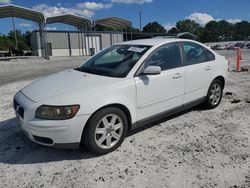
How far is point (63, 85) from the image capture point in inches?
139

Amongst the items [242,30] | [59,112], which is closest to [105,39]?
[59,112]

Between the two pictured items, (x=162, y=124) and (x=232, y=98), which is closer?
(x=162, y=124)

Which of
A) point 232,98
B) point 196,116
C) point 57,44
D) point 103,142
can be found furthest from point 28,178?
point 57,44

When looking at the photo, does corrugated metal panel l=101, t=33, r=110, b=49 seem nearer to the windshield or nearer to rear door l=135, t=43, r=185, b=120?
the windshield

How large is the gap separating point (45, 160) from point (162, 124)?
2.19m

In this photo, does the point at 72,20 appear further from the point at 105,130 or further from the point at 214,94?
the point at 105,130

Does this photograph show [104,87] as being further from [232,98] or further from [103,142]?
[232,98]

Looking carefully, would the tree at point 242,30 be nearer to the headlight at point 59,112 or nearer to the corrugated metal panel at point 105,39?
the corrugated metal panel at point 105,39

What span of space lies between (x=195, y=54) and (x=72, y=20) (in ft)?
94.4

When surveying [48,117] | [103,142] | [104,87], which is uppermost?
[104,87]

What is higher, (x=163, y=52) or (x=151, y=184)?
(x=163, y=52)

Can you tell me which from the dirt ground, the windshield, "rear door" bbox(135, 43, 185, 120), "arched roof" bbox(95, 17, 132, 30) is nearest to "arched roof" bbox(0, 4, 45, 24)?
"arched roof" bbox(95, 17, 132, 30)

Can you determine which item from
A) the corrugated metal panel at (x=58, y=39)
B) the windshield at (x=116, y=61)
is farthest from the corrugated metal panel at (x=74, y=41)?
the windshield at (x=116, y=61)

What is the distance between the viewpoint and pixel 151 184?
9.14ft
